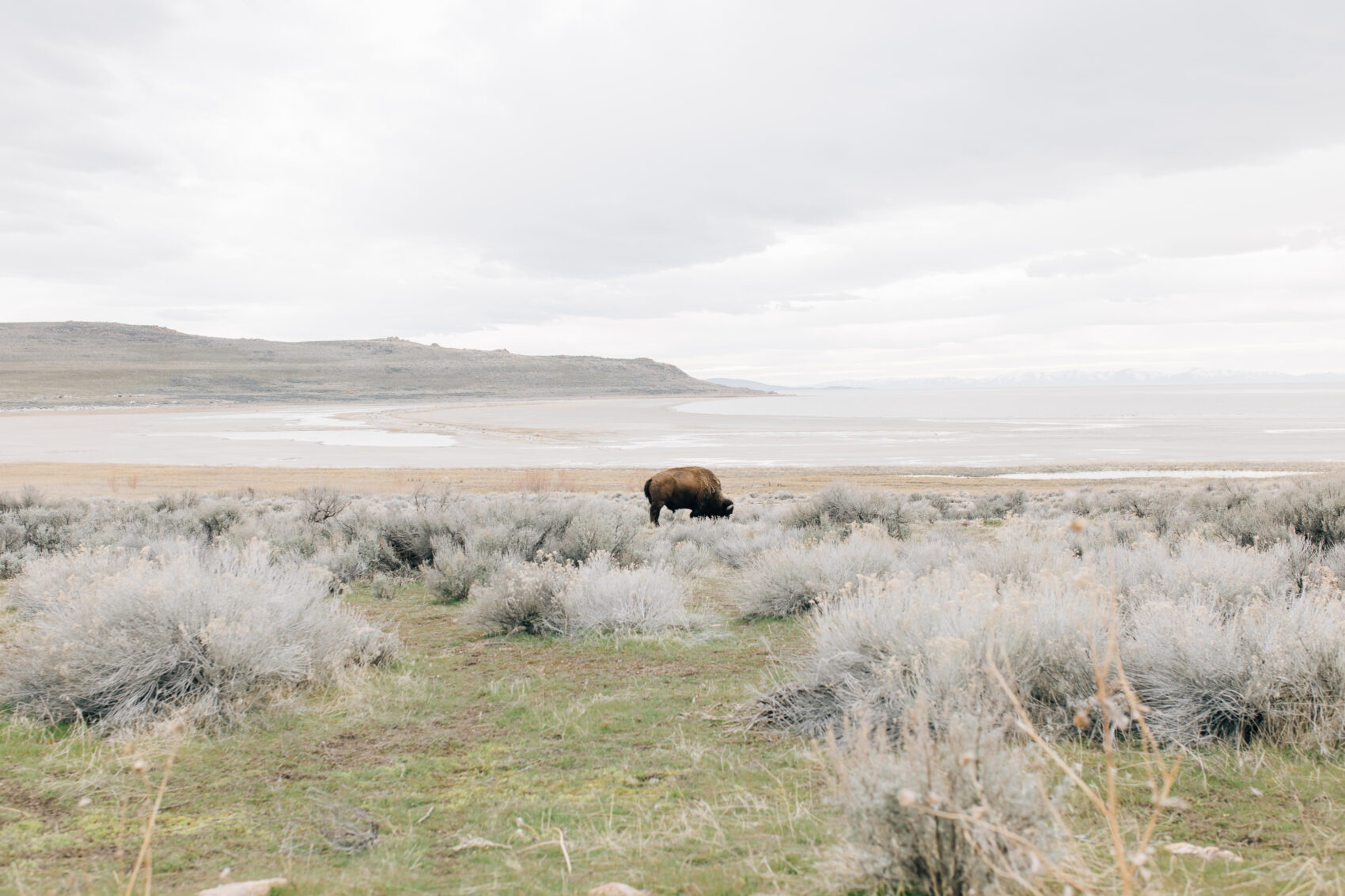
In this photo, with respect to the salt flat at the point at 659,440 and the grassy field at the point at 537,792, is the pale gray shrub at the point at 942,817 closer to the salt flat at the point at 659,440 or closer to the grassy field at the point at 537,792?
the grassy field at the point at 537,792

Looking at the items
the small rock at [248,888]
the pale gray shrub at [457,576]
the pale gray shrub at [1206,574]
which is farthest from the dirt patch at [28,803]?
the pale gray shrub at [1206,574]

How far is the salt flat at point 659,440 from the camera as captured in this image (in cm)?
3938

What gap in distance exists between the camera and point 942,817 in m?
2.55

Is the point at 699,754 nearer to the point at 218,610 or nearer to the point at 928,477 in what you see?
the point at 218,610

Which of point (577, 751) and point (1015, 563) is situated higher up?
point (1015, 563)

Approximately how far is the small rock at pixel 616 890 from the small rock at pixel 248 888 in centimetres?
119

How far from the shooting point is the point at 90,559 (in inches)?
282

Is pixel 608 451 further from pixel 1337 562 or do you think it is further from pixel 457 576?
pixel 1337 562

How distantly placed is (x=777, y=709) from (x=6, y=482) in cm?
3191

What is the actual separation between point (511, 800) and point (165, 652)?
2.76m

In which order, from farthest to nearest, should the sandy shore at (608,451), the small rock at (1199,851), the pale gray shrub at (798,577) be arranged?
the sandy shore at (608,451) < the pale gray shrub at (798,577) < the small rock at (1199,851)

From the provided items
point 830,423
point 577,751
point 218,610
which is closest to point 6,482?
point 218,610

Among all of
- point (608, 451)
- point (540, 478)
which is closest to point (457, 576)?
point (540, 478)

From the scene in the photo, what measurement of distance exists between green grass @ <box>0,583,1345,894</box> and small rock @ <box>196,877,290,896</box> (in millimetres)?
98
